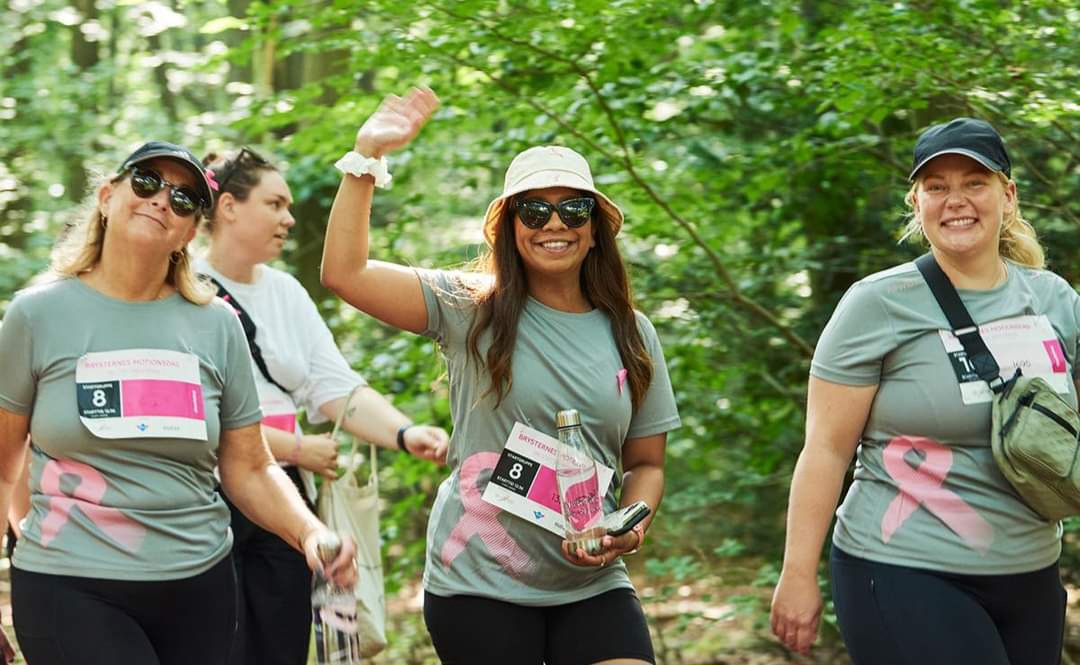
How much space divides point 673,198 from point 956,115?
1548mm

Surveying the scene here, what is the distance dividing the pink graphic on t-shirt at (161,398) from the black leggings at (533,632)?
810 mm

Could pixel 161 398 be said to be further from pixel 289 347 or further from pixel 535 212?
pixel 289 347

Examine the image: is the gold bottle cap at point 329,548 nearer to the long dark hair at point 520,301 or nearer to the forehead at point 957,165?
the long dark hair at point 520,301

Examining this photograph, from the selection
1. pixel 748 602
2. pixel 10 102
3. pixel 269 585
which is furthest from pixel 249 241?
pixel 10 102

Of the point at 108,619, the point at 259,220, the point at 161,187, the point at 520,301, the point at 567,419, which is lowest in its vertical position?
the point at 108,619

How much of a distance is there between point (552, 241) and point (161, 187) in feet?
3.55

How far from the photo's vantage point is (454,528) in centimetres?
333

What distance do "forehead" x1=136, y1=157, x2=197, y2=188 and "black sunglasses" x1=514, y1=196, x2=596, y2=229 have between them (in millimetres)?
920

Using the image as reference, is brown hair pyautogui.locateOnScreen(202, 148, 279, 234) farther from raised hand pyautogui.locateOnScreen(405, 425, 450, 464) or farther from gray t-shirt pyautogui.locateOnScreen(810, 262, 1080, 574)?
gray t-shirt pyautogui.locateOnScreen(810, 262, 1080, 574)

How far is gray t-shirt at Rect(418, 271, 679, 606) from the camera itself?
3.30 meters

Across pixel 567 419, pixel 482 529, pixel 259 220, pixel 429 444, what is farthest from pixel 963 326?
pixel 259 220

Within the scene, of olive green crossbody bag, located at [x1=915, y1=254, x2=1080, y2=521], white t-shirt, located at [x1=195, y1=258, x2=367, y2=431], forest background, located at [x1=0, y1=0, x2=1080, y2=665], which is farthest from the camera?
forest background, located at [x1=0, y1=0, x2=1080, y2=665]

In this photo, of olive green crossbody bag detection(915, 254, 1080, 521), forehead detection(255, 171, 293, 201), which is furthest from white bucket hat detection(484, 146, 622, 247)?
forehead detection(255, 171, 293, 201)

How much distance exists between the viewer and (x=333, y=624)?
10.4ft
